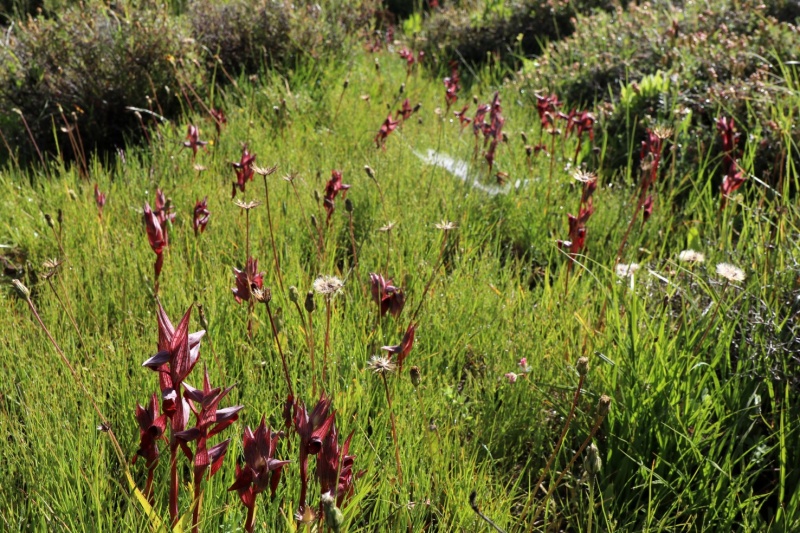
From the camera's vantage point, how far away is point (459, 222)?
2924mm

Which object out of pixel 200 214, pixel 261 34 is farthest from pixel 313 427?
pixel 261 34

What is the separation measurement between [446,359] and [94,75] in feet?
11.3

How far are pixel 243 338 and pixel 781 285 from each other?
5.23ft

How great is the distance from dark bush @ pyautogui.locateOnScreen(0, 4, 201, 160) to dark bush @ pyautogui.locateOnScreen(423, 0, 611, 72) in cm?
280

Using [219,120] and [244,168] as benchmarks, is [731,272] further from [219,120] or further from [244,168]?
[219,120]

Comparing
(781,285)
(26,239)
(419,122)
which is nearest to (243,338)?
(26,239)

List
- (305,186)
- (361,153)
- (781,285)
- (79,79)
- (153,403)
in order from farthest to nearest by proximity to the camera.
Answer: (79,79)
(361,153)
(305,186)
(781,285)
(153,403)

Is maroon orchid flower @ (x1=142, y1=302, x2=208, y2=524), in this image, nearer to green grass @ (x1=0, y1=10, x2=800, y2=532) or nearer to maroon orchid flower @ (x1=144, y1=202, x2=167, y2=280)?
green grass @ (x1=0, y1=10, x2=800, y2=532)

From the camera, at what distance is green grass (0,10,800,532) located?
5.04ft

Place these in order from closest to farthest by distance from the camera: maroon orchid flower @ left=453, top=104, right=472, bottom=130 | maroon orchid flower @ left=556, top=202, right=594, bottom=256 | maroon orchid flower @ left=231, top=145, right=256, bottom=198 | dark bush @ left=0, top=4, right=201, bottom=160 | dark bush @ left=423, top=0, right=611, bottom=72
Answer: maroon orchid flower @ left=556, top=202, right=594, bottom=256 → maroon orchid flower @ left=231, top=145, right=256, bottom=198 → maroon orchid flower @ left=453, top=104, right=472, bottom=130 → dark bush @ left=0, top=4, right=201, bottom=160 → dark bush @ left=423, top=0, right=611, bottom=72

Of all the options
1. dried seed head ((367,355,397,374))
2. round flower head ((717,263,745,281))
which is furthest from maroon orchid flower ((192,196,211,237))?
round flower head ((717,263,745,281))

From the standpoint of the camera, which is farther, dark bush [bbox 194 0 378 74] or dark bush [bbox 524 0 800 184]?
dark bush [bbox 194 0 378 74]

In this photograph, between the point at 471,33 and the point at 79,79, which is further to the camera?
the point at 471,33

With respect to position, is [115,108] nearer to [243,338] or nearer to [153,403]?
[243,338]
